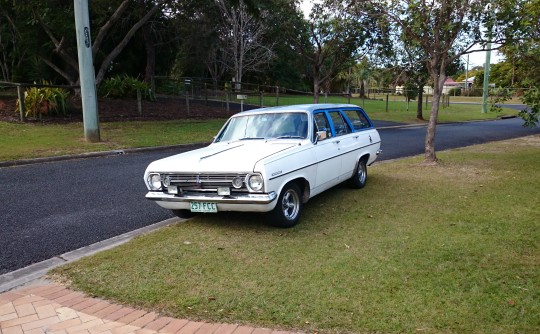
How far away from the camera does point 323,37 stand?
59.8 ft

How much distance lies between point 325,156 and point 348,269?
7.61ft

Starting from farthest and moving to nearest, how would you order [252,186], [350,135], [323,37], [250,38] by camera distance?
[250,38] → [323,37] → [350,135] → [252,186]

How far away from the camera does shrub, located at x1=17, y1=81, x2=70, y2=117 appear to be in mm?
16062

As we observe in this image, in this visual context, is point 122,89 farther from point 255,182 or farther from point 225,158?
point 255,182

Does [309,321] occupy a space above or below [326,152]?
below

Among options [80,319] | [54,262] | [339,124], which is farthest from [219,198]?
[339,124]

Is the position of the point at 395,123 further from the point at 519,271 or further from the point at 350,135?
the point at 519,271

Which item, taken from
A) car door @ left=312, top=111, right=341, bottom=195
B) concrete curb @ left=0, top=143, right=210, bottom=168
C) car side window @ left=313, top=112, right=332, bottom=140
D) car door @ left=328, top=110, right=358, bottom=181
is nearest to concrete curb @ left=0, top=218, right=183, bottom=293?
car door @ left=312, top=111, right=341, bottom=195

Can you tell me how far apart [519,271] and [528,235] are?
1.21m

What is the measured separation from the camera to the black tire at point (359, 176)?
7656mm

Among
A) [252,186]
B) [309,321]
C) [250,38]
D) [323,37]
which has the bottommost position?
[309,321]

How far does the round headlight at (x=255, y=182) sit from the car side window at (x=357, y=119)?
3.12 meters

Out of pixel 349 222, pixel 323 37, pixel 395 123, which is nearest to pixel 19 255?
pixel 349 222

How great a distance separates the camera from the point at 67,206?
21.8ft
